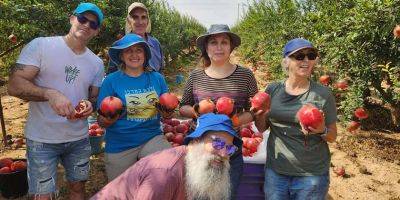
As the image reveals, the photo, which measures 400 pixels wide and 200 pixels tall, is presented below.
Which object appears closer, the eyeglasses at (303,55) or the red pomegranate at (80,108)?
the eyeglasses at (303,55)

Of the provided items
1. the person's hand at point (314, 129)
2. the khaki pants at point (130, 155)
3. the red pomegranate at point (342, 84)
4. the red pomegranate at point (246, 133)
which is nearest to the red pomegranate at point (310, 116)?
the person's hand at point (314, 129)

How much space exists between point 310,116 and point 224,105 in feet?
2.00

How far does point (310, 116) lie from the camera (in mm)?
2391

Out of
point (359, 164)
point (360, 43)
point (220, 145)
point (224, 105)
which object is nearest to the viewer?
point (220, 145)

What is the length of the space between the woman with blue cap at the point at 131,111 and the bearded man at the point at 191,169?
2.25 feet

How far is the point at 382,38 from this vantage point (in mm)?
4730

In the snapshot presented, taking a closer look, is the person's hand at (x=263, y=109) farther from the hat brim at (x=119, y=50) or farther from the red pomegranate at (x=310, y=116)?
the hat brim at (x=119, y=50)

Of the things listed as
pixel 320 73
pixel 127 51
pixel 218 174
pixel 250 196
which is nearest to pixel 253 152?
pixel 250 196

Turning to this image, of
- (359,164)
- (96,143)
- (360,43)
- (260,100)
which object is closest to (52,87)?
(260,100)

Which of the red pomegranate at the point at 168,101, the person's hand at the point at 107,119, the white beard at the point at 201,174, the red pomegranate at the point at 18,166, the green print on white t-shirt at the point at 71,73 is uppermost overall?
the green print on white t-shirt at the point at 71,73

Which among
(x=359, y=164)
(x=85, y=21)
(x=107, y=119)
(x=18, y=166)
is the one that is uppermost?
(x=85, y=21)

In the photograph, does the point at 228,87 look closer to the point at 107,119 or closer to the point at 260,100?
the point at 260,100

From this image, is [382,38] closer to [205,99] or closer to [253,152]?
[253,152]

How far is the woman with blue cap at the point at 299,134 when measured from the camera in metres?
2.62
